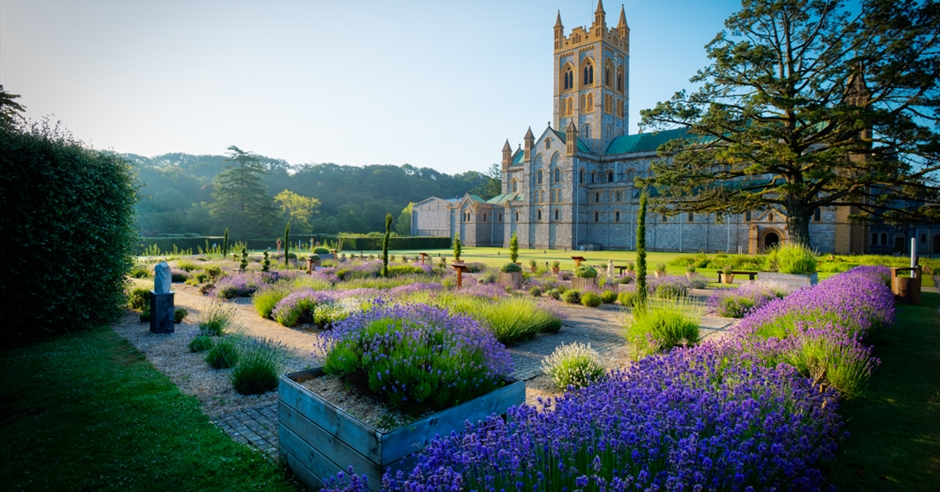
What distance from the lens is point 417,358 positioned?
347cm

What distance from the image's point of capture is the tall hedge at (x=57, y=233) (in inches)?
288

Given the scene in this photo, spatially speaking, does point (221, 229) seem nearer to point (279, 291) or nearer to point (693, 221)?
point (279, 291)

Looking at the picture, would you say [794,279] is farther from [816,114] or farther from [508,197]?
[508,197]

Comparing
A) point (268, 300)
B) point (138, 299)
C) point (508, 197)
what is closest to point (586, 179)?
point (508, 197)

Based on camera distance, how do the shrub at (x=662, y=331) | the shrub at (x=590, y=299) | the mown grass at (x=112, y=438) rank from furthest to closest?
1. the shrub at (x=590, y=299)
2. the shrub at (x=662, y=331)
3. the mown grass at (x=112, y=438)

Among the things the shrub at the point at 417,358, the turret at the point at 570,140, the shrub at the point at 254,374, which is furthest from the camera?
the turret at the point at 570,140

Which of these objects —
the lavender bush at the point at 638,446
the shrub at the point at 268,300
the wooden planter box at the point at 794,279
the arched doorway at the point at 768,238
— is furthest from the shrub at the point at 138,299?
the arched doorway at the point at 768,238

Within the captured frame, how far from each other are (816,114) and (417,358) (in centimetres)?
2172

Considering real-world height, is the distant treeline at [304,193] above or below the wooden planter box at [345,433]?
above

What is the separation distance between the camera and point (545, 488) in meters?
2.05

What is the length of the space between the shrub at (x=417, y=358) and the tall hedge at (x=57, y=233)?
6632mm

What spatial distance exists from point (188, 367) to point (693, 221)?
49611mm

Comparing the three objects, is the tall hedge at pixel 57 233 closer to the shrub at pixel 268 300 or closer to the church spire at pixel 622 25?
the shrub at pixel 268 300

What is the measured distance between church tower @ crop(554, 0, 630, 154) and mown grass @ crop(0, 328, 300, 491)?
57.2 metres
